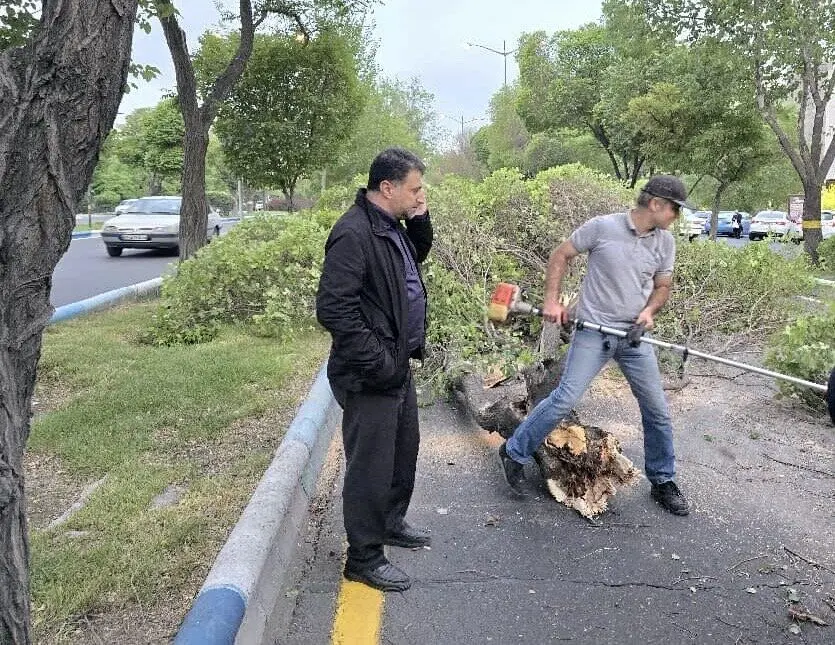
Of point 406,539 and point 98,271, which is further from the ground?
point 406,539

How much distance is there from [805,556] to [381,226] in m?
2.46

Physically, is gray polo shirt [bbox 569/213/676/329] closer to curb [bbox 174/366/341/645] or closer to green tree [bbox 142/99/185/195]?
curb [bbox 174/366/341/645]

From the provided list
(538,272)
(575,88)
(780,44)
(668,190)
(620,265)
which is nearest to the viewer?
(668,190)

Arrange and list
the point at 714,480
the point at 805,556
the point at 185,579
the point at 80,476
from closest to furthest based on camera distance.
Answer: the point at 185,579
the point at 805,556
the point at 80,476
the point at 714,480

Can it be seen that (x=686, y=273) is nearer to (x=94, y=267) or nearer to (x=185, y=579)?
(x=185, y=579)

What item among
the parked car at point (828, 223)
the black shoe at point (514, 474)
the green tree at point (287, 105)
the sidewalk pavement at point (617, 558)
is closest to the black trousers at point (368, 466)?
the sidewalk pavement at point (617, 558)

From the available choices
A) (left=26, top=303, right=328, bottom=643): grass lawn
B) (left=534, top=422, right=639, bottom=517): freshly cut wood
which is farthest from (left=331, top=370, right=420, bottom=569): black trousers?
(left=534, top=422, right=639, bottom=517): freshly cut wood

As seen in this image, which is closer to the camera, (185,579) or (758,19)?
(185,579)

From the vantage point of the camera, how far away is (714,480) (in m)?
4.27

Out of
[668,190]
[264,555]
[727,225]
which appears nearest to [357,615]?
[264,555]

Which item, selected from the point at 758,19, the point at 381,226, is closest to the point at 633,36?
the point at 758,19

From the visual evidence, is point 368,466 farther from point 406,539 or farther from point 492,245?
point 492,245

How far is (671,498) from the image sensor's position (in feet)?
12.7

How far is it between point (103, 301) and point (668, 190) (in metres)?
8.02
